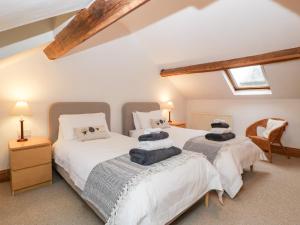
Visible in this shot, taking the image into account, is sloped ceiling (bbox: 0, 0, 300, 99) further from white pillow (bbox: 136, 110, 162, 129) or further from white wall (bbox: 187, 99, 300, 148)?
white pillow (bbox: 136, 110, 162, 129)

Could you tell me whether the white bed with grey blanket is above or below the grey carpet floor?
above

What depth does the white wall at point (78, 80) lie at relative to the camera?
9.62 feet

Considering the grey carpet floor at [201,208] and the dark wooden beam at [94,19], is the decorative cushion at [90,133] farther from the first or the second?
the dark wooden beam at [94,19]

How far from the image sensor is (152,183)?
166cm

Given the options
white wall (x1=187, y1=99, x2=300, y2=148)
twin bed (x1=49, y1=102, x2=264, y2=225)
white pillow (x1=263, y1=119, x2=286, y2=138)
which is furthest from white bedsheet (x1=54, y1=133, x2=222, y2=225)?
white wall (x1=187, y1=99, x2=300, y2=148)

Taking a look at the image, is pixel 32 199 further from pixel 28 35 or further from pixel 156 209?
pixel 28 35

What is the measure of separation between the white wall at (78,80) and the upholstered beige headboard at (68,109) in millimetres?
122

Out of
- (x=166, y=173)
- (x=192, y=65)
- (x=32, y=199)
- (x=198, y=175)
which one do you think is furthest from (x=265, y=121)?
(x=32, y=199)

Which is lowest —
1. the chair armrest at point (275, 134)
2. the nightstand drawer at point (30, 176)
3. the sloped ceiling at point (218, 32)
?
the nightstand drawer at point (30, 176)

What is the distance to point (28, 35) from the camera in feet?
9.41

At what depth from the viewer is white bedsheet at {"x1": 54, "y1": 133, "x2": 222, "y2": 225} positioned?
1543 mm

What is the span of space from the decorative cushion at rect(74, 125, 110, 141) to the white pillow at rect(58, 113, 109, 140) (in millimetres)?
114

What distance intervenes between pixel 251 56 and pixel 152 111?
2.28 meters

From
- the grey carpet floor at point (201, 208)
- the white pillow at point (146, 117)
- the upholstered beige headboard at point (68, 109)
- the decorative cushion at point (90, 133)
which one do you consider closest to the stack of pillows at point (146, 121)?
the white pillow at point (146, 117)
